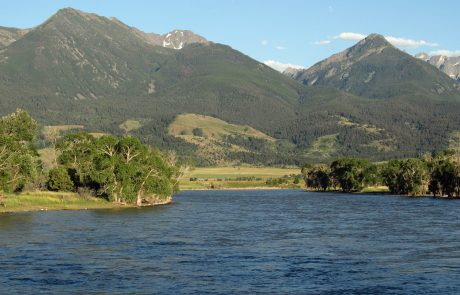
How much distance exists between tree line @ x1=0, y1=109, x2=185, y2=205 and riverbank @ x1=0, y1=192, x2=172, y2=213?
104 inches

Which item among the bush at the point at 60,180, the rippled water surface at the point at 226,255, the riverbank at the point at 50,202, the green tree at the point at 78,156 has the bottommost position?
the rippled water surface at the point at 226,255

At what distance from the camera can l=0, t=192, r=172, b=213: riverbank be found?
484 feet

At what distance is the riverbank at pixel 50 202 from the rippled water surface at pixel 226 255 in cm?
1424

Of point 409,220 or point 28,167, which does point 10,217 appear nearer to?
point 28,167

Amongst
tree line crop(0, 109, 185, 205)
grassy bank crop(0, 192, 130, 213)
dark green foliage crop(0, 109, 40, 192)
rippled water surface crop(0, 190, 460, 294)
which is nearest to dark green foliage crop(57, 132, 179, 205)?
tree line crop(0, 109, 185, 205)

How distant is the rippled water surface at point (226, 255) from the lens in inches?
2440

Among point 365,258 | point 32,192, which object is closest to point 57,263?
point 365,258

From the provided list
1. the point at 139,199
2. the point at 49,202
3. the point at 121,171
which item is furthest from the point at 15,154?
the point at 139,199

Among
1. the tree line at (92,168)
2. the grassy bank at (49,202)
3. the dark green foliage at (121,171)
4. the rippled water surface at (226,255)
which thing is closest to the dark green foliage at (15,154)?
the tree line at (92,168)

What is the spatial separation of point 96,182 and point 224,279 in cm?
11080

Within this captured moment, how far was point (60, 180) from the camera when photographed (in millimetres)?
172000

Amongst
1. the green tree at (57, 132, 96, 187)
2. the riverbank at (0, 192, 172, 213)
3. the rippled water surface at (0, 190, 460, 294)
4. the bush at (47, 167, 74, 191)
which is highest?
the green tree at (57, 132, 96, 187)

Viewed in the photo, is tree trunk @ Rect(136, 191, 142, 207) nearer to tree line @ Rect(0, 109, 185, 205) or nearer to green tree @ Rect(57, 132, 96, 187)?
tree line @ Rect(0, 109, 185, 205)

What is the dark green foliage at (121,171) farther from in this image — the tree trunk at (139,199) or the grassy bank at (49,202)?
the grassy bank at (49,202)
